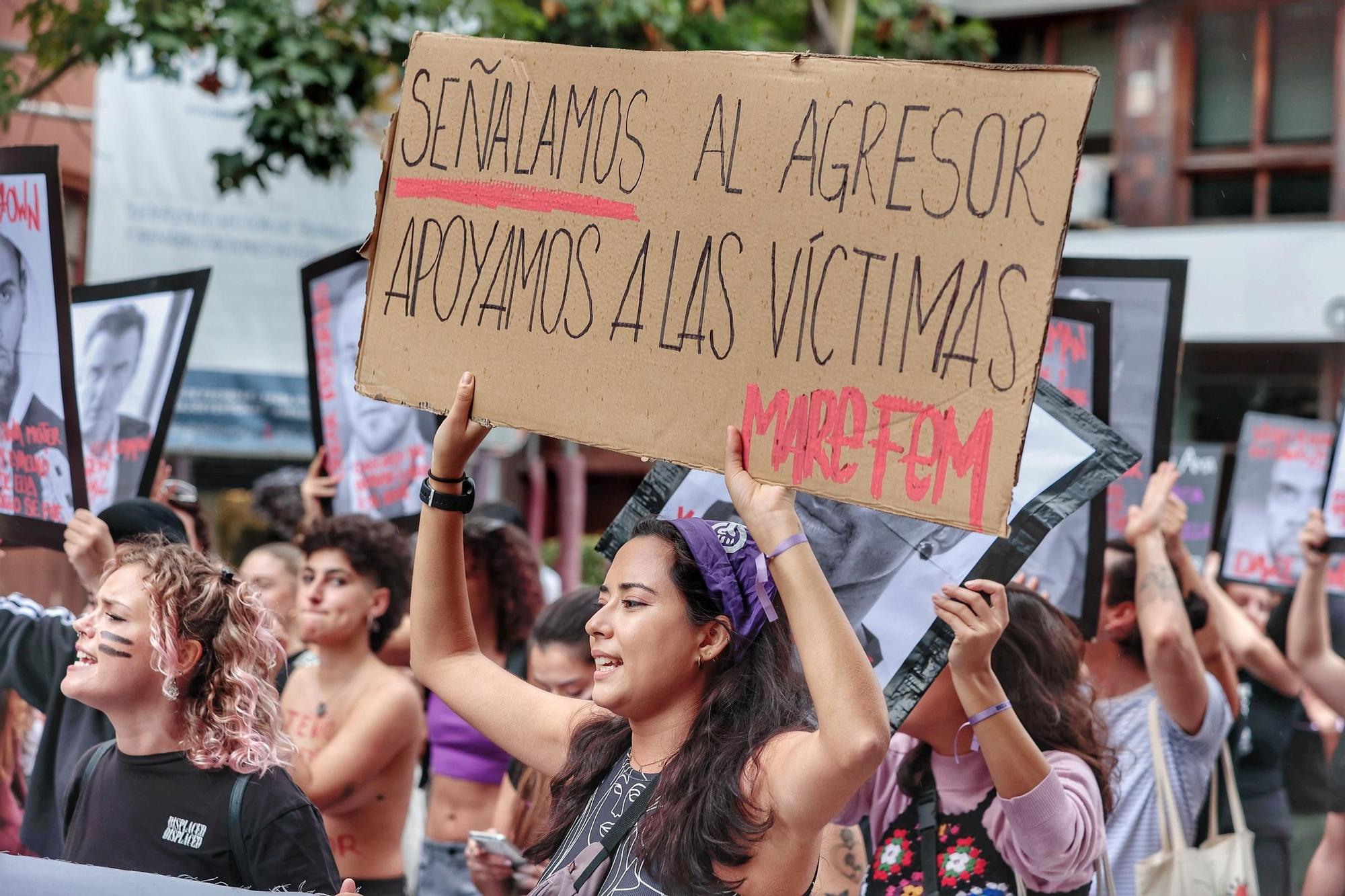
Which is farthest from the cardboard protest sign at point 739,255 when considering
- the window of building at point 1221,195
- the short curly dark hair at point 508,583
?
the window of building at point 1221,195

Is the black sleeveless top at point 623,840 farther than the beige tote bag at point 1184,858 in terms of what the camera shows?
No

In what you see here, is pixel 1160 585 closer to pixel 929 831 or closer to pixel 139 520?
pixel 929 831

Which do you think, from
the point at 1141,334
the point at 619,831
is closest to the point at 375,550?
the point at 1141,334

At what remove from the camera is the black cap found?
3.63 meters

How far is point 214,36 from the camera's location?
7125 mm

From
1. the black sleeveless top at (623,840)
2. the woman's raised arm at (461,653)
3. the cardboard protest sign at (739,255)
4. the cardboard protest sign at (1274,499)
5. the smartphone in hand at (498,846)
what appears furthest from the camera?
the cardboard protest sign at (1274,499)

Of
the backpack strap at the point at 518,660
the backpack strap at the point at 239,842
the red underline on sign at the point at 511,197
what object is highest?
the red underline on sign at the point at 511,197

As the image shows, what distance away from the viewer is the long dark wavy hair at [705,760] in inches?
84.8

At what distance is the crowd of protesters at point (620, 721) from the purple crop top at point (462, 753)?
1 centimetres

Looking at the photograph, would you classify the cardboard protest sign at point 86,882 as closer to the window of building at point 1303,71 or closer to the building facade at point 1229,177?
the building facade at point 1229,177

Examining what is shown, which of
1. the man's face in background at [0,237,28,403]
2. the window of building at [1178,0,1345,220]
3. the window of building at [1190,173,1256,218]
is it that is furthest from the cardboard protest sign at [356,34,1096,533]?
the window of building at [1190,173,1256,218]

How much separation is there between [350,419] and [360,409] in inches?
1.7

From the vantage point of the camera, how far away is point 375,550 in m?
4.46

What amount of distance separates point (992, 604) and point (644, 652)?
73 centimetres
